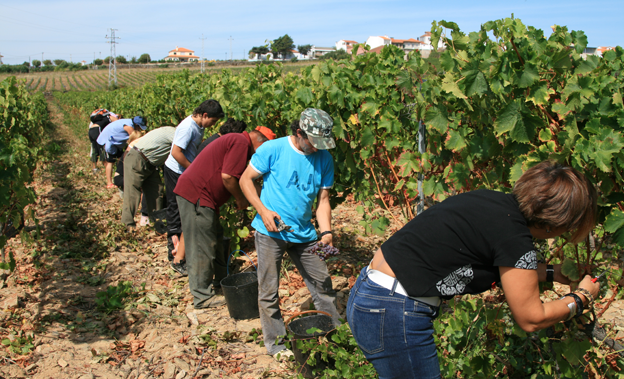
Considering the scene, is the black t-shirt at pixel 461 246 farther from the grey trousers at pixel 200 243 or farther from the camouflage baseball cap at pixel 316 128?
the grey trousers at pixel 200 243

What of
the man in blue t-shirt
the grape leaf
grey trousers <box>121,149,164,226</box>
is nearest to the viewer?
the grape leaf

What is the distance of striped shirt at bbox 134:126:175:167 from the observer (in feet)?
19.9

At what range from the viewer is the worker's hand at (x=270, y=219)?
2979 millimetres

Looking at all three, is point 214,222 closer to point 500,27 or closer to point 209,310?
point 209,310

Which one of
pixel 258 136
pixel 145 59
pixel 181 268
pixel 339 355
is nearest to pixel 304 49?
pixel 145 59

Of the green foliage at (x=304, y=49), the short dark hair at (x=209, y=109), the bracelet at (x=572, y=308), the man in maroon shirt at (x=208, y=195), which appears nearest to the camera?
the bracelet at (x=572, y=308)

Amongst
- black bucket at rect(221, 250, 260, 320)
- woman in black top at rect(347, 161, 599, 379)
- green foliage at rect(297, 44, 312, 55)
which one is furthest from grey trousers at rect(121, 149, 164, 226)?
green foliage at rect(297, 44, 312, 55)

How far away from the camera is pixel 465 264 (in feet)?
5.27

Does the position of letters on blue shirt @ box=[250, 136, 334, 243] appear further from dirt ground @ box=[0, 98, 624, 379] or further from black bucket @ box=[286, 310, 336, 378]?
dirt ground @ box=[0, 98, 624, 379]

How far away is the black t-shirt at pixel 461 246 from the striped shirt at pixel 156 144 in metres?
4.98

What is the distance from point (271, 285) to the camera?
3.24m

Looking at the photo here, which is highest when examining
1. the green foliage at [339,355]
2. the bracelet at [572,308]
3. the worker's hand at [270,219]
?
the bracelet at [572,308]

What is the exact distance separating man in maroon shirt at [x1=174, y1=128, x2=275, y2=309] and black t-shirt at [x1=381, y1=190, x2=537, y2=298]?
7.25 feet

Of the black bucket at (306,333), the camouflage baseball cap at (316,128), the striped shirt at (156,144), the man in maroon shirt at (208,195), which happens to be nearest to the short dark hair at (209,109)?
the man in maroon shirt at (208,195)
